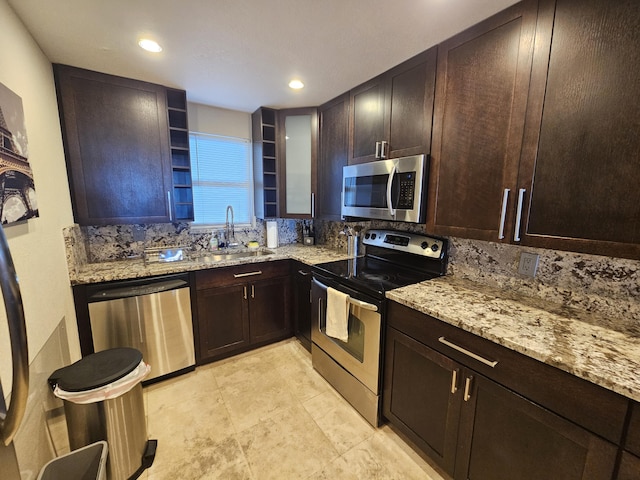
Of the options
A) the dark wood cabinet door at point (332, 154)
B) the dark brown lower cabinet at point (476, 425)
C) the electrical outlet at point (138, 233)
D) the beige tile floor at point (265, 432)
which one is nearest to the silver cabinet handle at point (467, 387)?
the dark brown lower cabinet at point (476, 425)

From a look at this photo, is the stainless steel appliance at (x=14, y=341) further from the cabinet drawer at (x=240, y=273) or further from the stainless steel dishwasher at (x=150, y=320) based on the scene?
the cabinet drawer at (x=240, y=273)

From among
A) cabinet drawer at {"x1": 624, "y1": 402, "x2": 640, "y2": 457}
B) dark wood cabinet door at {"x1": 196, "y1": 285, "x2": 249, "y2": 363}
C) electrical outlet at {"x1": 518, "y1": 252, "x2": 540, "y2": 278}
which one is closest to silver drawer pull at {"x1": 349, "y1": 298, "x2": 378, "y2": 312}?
electrical outlet at {"x1": 518, "y1": 252, "x2": 540, "y2": 278}

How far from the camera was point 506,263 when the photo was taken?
1.62 metres

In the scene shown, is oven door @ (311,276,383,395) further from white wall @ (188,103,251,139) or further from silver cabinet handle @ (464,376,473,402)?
white wall @ (188,103,251,139)

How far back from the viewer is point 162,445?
164 cm

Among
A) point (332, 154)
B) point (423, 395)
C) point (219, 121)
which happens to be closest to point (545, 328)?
point (423, 395)

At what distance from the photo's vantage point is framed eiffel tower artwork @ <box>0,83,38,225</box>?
1.08m

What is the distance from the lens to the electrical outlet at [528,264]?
149 centimetres

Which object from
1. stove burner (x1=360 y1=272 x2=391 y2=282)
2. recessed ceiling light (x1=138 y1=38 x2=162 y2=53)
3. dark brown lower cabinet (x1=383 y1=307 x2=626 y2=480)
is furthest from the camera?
stove burner (x1=360 y1=272 x2=391 y2=282)

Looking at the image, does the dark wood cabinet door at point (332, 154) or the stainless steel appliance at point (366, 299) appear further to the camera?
the dark wood cabinet door at point (332, 154)

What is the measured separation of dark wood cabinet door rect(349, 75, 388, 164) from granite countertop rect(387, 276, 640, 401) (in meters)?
1.13

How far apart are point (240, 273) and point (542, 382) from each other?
2.11 m

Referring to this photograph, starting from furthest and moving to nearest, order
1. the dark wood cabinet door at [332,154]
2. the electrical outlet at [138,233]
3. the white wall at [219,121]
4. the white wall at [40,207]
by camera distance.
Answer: the white wall at [219,121] < the electrical outlet at [138,233] < the dark wood cabinet door at [332,154] < the white wall at [40,207]

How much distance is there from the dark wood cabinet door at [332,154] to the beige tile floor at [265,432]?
4.98 ft
